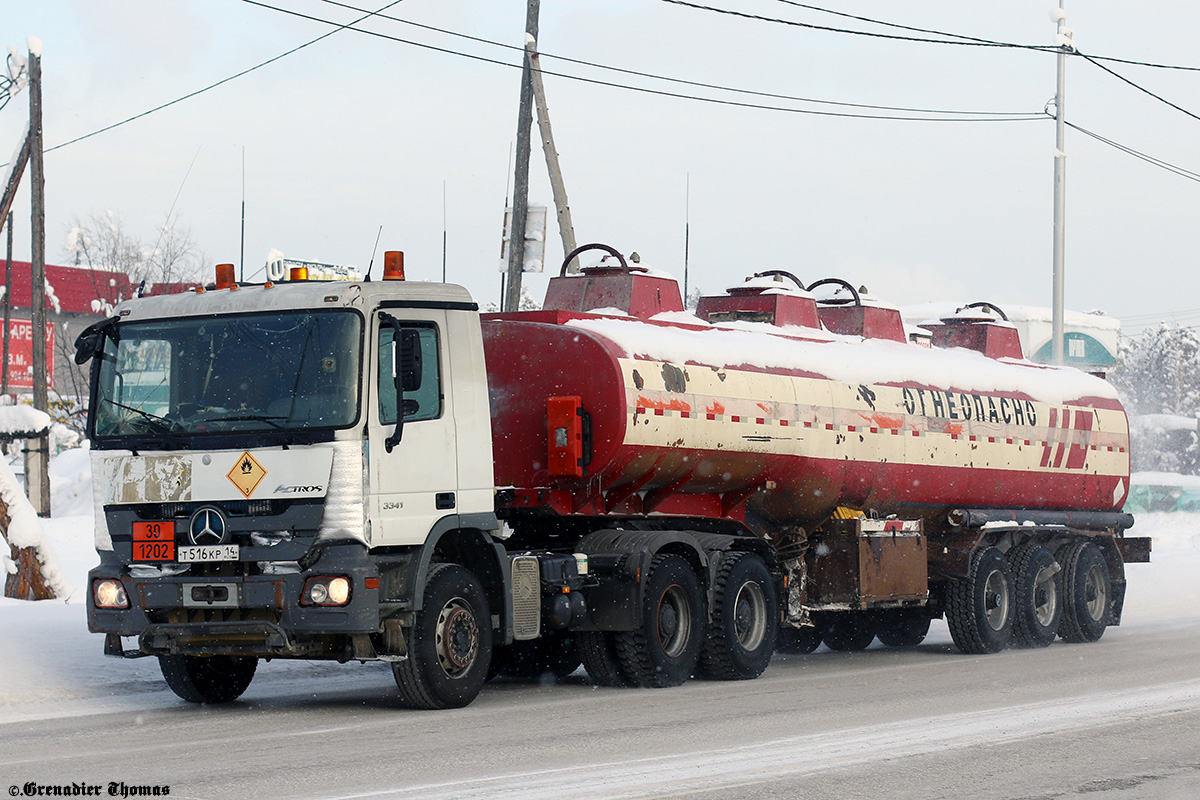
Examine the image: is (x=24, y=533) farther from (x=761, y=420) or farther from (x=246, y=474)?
(x=761, y=420)

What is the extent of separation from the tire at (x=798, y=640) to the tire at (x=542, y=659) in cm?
395

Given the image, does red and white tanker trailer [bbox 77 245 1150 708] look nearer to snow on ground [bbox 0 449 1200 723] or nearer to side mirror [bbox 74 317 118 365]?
side mirror [bbox 74 317 118 365]

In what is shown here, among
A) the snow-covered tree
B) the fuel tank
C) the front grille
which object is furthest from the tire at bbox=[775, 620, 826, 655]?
the snow-covered tree

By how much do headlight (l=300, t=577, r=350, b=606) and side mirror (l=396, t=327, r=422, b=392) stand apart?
133 cm

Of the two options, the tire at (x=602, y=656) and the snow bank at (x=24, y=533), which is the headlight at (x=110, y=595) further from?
the snow bank at (x=24, y=533)

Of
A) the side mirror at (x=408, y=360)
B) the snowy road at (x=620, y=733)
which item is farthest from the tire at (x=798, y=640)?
the side mirror at (x=408, y=360)

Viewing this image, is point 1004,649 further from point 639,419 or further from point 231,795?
point 231,795

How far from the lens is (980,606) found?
17031 mm

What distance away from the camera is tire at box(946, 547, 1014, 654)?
16984 millimetres

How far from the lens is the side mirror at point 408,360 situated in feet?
34.0

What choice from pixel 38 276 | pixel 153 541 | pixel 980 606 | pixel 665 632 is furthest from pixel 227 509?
pixel 38 276

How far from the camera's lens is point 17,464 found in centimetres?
5456

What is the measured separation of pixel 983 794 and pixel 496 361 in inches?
255

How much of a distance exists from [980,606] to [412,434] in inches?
335
